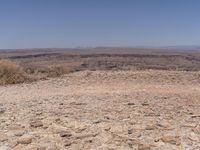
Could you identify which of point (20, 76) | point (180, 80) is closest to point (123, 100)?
point (180, 80)

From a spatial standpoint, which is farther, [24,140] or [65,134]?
[65,134]

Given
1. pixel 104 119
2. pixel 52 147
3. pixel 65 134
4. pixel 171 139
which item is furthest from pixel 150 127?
pixel 52 147

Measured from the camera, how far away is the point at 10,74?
13.7 m

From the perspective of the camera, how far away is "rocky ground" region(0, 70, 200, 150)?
5.95 metres

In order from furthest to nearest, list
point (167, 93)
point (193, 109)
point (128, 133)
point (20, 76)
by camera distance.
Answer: point (20, 76)
point (167, 93)
point (193, 109)
point (128, 133)

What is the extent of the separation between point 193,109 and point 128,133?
7.48 ft

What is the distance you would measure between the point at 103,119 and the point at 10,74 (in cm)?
757

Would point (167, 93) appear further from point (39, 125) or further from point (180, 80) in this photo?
point (39, 125)

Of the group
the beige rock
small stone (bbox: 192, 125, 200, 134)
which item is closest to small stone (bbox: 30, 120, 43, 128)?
the beige rock

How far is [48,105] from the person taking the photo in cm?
832

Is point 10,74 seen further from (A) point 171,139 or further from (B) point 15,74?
(A) point 171,139

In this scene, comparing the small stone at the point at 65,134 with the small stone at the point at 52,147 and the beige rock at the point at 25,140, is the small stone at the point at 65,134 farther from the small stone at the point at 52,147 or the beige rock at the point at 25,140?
the beige rock at the point at 25,140

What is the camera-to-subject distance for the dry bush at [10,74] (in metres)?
13.3

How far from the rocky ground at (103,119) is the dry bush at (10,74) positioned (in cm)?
196
